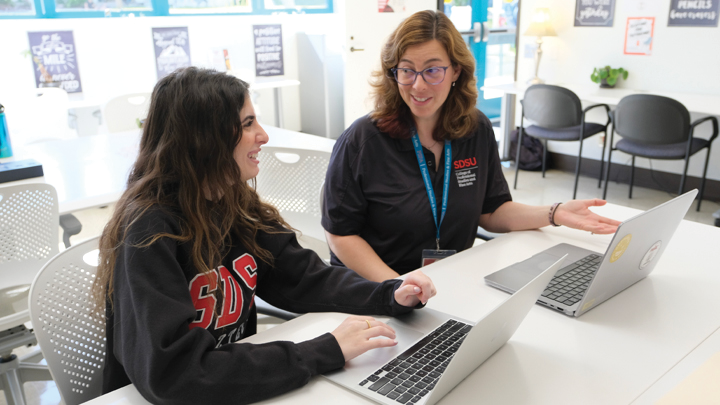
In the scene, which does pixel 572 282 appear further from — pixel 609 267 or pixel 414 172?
pixel 414 172

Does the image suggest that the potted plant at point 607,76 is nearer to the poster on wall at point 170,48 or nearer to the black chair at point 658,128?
the black chair at point 658,128

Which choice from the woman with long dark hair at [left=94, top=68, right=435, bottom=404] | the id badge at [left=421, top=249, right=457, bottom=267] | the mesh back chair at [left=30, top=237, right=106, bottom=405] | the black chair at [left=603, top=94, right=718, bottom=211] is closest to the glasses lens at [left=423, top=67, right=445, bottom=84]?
the id badge at [left=421, top=249, right=457, bottom=267]

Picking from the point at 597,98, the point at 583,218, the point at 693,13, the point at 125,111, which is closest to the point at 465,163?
the point at 583,218

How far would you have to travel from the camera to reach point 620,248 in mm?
1104

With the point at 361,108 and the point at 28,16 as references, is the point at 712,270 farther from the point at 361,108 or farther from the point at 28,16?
the point at 28,16

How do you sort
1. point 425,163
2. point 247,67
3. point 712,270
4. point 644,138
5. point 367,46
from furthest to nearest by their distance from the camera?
point 247,67, point 367,46, point 644,138, point 425,163, point 712,270

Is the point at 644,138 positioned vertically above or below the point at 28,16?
below

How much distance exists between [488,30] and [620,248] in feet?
18.8

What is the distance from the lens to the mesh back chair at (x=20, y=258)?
1.73 metres

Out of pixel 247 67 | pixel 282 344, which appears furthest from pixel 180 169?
pixel 247 67

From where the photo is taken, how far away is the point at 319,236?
224 centimetres

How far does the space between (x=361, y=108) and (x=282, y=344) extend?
178 inches

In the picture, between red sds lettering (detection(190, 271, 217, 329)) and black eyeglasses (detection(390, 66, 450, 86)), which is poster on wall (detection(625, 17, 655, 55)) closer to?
black eyeglasses (detection(390, 66, 450, 86))

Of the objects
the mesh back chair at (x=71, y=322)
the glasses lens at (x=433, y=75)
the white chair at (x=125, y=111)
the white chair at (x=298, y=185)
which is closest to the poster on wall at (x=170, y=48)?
the white chair at (x=125, y=111)
